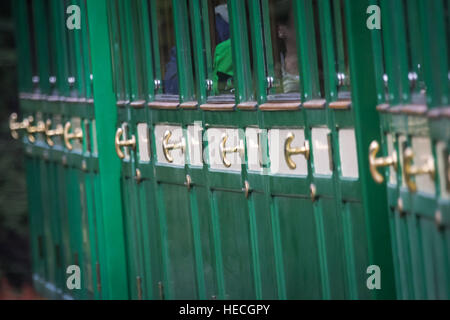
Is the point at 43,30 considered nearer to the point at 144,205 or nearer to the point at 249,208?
the point at 144,205

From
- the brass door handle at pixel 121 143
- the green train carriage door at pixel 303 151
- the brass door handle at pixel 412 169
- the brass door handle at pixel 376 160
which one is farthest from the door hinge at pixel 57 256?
the brass door handle at pixel 412 169

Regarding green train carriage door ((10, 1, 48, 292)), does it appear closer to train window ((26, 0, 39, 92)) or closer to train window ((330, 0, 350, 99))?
train window ((26, 0, 39, 92))

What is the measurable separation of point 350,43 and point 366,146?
381 millimetres

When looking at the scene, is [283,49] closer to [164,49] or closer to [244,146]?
[244,146]

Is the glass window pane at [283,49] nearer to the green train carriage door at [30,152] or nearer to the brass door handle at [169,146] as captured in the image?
the brass door handle at [169,146]

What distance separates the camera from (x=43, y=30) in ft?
27.3

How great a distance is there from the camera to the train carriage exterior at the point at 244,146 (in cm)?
388

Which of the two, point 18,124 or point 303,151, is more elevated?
point 18,124

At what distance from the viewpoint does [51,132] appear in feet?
26.0

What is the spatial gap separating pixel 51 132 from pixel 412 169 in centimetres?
461

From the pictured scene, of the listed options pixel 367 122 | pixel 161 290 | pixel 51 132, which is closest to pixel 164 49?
pixel 161 290

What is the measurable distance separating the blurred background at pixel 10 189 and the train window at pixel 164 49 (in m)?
4.58

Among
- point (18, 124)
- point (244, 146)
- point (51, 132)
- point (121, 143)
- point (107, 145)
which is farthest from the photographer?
point (18, 124)
